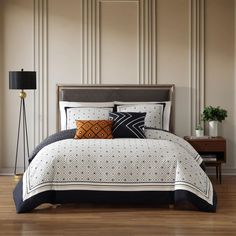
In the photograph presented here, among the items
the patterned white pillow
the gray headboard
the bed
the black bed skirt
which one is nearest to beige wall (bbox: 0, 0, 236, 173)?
the gray headboard

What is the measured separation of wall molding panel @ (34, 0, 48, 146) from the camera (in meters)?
7.27

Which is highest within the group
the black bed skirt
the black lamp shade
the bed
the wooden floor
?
the black lamp shade

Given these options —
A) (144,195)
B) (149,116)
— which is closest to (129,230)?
(144,195)

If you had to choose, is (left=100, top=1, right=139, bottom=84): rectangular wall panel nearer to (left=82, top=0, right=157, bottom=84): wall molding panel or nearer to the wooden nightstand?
(left=82, top=0, right=157, bottom=84): wall molding panel

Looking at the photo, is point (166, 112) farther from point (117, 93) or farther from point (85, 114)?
point (85, 114)

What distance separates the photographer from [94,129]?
6.12 m

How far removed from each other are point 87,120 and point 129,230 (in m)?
2.28

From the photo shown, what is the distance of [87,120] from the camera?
251 inches

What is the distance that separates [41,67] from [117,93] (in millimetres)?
1082

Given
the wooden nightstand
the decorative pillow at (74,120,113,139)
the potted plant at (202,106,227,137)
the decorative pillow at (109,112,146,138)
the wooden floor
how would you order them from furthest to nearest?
the potted plant at (202,106,227,137) → the wooden nightstand → the decorative pillow at (109,112,146,138) → the decorative pillow at (74,120,113,139) → the wooden floor

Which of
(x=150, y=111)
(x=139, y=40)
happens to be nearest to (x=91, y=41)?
(x=139, y=40)

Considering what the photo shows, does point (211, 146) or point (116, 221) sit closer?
point (116, 221)

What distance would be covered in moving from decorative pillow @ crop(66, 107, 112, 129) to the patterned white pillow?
24 centimetres

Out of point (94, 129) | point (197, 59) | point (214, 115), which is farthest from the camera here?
point (197, 59)
